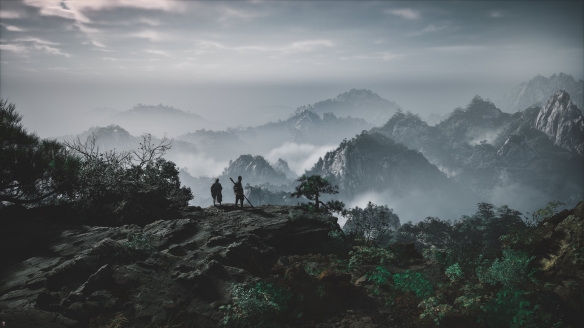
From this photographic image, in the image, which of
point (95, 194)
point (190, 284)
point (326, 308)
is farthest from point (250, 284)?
point (95, 194)

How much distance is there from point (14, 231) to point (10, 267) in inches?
169

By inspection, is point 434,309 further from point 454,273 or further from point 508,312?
point 454,273

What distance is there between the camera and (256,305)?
8.84 metres

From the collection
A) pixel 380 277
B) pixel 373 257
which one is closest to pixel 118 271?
pixel 380 277

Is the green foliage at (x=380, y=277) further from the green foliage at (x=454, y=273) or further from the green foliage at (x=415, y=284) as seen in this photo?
the green foliage at (x=454, y=273)

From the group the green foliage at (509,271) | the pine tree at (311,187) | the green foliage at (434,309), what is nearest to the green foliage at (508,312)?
the green foliage at (434,309)

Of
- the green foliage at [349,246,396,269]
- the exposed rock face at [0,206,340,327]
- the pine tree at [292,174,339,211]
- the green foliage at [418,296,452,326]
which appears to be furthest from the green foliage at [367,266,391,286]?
the pine tree at [292,174,339,211]

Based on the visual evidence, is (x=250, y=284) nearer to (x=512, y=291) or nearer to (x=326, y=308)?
(x=326, y=308)

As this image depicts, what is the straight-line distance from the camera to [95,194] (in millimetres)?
18406

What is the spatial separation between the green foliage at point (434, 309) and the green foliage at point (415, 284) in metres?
0.68

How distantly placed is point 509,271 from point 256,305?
9.29 meters

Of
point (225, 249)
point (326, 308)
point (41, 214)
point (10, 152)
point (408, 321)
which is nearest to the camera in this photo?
point (408, 321)

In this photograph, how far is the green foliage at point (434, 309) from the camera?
8.70 metres

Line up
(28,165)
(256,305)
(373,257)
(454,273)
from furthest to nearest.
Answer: (28,165) < (373,257) < (454,273) < (256,305)
